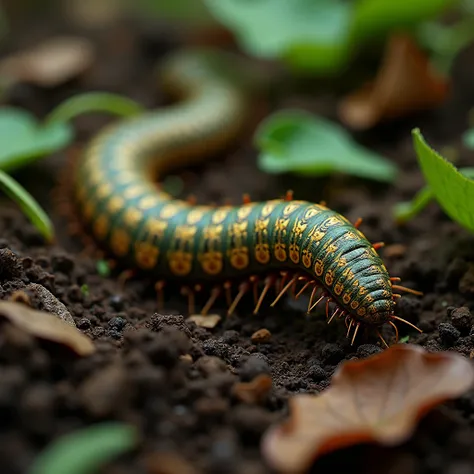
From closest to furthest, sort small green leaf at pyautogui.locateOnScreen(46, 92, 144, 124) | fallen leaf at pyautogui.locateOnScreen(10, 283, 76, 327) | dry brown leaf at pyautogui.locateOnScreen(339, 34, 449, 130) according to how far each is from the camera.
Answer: fallen leaf at pyautogui.locateOnScreen(10, 283, 76, 327) → small green leaf at pyautogui.locateOnScreen(46, 92, 144, 124) → dry brown leaf at pyautogui.locateOnScreen(339, 34, 449, 130)

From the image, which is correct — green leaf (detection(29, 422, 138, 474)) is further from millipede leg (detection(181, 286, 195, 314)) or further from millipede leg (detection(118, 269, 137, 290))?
millipede leg (detection(118, 269, 137, 290))

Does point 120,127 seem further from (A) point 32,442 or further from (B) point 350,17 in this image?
(A) point 32,442

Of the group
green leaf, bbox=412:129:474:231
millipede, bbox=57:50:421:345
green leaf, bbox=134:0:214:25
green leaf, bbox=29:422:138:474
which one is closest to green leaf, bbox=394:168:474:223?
green leaf, bbox=412:129:474:231

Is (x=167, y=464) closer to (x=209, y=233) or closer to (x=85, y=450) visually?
(x=85, y=450)

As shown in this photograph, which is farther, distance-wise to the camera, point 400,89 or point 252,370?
point 400,89

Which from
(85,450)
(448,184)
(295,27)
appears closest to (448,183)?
(448,184)

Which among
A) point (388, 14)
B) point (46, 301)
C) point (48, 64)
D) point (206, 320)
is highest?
point (388, 14)

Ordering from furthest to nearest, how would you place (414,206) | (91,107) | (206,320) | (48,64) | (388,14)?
(48,64) → (388,14) → (91,107) → (414,206) → (206,320)

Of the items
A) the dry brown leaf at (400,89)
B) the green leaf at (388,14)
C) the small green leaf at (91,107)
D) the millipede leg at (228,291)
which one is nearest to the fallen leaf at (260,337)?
the millipede leg at (228,291)
